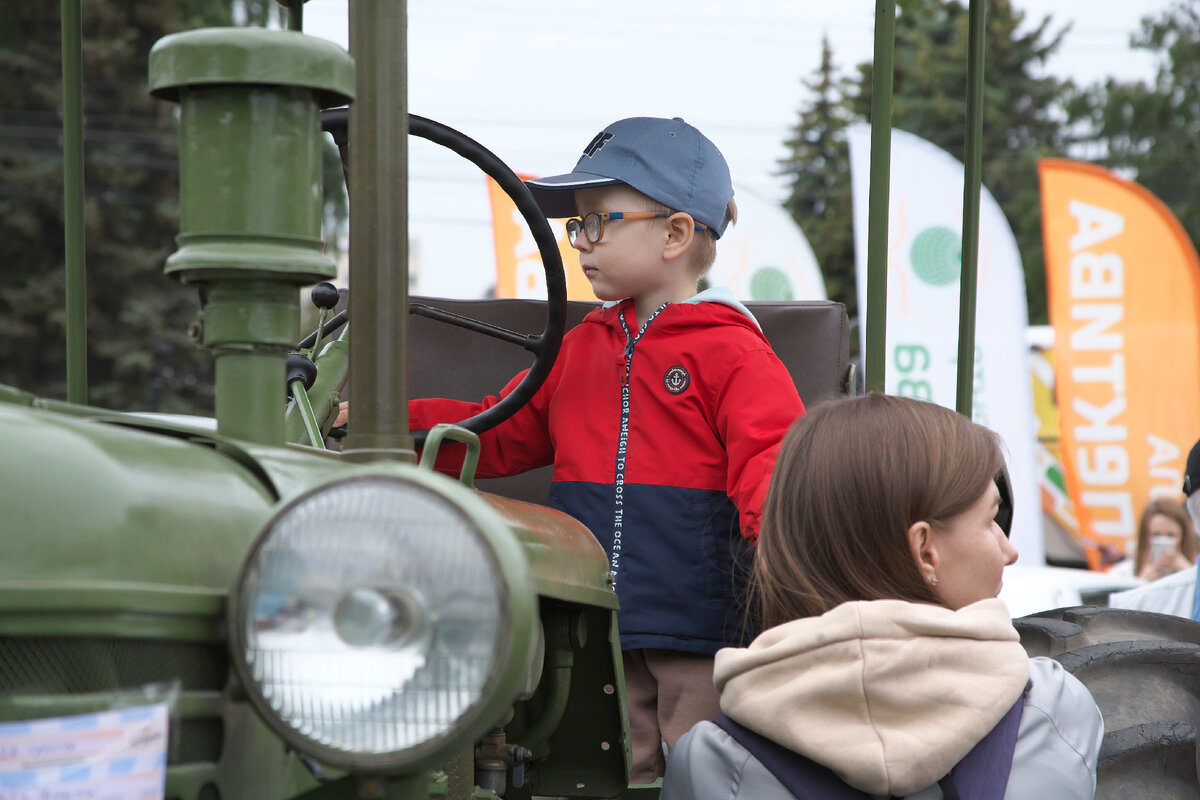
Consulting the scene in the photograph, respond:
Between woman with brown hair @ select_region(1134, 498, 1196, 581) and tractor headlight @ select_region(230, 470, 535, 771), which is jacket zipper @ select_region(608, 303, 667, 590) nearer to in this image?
tractor headlight @ select_region(230, 470, 535, 771)

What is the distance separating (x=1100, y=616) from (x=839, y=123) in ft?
76.3

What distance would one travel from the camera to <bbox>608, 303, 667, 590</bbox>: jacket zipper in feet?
7.13

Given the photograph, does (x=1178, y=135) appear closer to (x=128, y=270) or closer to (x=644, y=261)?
(x=128, y=270)

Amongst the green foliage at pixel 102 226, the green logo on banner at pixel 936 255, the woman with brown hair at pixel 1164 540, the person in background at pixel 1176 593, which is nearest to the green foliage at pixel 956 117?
the green foliage at pixel 102 226

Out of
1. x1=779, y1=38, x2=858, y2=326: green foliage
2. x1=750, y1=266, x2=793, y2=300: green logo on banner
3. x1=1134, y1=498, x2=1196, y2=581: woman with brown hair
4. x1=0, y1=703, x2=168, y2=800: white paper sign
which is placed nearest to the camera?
x1=0, y1=703, x2=168, y2=800: white paper sign

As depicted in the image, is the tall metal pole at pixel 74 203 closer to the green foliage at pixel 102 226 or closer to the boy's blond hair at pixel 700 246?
the boy's blond hair at pixel 700 246

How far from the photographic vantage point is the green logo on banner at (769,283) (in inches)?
442

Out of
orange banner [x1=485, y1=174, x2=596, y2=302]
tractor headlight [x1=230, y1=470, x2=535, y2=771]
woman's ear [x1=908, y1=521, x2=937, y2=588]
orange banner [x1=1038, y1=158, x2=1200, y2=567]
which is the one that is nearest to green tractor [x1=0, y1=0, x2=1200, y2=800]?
tractor headlight [x1=230, y1=470, x2=535, y2=771]

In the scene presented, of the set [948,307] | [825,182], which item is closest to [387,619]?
[948,307]

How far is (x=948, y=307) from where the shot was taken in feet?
30.5

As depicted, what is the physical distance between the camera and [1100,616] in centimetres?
Result: 226

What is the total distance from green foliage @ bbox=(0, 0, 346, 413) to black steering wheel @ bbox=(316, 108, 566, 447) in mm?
15235

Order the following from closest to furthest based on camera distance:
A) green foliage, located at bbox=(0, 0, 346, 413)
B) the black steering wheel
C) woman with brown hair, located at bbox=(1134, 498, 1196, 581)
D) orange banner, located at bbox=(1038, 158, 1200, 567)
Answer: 1. the black steering wheel
2. woman with brown hair, located at bbox=(1134, 498, 1196, 581)
3. orange banner, located at bbox=(1038, 158, 1200, 567)
4. green foliage, located at bbox=(0, 0, 346, 413)

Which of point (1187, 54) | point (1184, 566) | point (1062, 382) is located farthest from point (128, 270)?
point (1187, 54)
